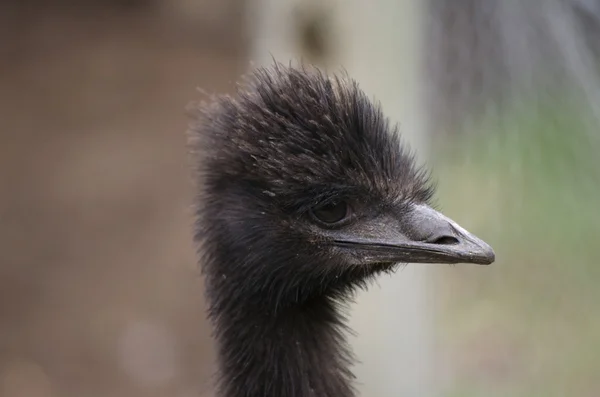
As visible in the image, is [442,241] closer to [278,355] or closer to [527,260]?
[278,355]

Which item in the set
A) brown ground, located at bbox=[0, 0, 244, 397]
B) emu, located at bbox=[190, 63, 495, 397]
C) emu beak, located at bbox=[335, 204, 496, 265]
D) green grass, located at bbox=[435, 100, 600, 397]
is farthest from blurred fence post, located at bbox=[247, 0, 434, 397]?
brown ground, located at bbox=[0, 0, 244, 397]

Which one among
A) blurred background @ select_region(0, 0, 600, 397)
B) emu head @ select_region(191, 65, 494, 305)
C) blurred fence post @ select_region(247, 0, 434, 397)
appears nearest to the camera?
emu head @ select_region(191, 65, 494, 305)

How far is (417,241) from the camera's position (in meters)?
1.45

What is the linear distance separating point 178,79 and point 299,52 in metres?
1.55

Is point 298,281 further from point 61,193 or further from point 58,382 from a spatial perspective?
point 61,193

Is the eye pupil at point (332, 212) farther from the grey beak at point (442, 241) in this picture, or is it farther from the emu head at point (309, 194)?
the grey beak at point (442, 241)

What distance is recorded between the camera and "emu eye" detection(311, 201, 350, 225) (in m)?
1.51

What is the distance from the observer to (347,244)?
4.99 ft

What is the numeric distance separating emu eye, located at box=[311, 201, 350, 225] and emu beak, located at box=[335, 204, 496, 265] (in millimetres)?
35

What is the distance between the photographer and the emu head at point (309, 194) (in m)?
1.47

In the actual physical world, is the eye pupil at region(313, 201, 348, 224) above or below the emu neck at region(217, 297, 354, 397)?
above

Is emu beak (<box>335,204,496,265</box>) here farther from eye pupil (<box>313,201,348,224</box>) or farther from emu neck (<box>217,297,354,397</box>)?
emu neck (<box>217,297,354,397</box>)

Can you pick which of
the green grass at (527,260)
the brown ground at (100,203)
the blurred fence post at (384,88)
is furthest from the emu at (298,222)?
the brown ground at (100,203)

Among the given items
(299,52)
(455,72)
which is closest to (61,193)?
(299,52)
